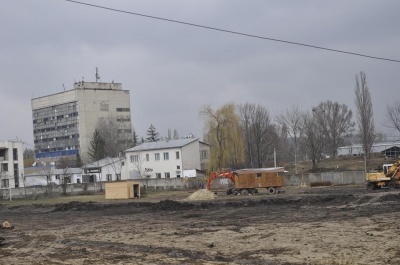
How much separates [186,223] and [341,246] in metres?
12.8

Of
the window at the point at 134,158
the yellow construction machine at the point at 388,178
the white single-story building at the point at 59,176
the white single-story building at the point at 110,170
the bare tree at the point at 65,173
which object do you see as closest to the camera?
the yellow construction machine at the point at 388,178

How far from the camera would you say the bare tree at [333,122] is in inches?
4710

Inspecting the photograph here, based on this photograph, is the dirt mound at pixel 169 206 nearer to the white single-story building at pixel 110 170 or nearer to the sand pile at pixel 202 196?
the sand pile at pixel 202 196

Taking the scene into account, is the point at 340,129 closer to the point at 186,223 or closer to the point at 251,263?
the point at 186,223

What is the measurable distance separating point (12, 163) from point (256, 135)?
47181mm

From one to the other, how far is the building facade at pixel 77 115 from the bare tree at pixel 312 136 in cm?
6363

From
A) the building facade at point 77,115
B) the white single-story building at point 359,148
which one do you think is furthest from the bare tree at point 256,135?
the building facade at point 77,115

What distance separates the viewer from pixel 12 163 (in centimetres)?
10825

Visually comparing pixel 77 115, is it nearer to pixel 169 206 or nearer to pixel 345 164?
pixel 345 164

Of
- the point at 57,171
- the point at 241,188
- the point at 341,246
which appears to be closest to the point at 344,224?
the point at 341,246

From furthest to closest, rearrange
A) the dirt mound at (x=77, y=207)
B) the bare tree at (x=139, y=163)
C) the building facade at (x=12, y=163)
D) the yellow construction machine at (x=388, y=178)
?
the building facade at (x=12, y=163), the bare tree at (x=139, y=163), the yellow construction machine at (x=388, y=178), the dirt mound at (x=77, y=207)

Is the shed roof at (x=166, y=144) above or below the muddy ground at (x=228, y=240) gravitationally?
above

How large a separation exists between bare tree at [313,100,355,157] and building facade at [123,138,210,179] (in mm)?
29832

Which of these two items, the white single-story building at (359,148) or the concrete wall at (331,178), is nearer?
the concrete wall at (331,178)
